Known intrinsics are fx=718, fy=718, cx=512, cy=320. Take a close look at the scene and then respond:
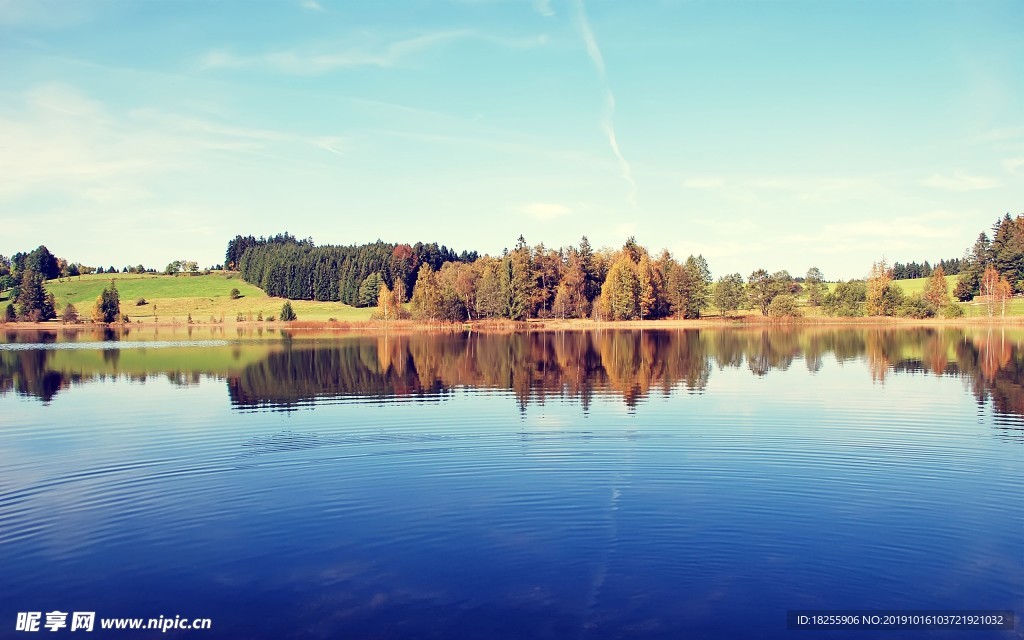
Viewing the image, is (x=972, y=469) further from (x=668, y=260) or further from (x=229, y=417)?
(x=668, y=260)

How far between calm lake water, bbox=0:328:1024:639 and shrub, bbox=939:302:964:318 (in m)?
114

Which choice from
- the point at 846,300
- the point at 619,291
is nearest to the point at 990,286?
the point at 846,300

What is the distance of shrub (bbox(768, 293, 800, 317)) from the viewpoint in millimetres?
147875

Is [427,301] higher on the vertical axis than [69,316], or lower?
higher

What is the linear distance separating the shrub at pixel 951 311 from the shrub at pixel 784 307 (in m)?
26.5

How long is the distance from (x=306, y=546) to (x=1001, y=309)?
158m

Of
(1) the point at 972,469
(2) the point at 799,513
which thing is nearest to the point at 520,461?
(2) the point at 799,513

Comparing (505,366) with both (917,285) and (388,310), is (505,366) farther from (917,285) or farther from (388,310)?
(917,285)

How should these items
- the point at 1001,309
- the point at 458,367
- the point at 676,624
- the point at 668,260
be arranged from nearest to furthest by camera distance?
1. the point at 676,624
2. the point at 458,367
3. the point at 1001,309
4. the point at 668,260

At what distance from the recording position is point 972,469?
858 inches

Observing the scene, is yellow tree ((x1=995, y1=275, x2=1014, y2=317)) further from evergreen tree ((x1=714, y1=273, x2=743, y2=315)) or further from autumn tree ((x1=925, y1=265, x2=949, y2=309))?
evergreen tree ((x1=714, y1=273, x2=743, y2=315))

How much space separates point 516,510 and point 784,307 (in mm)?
141755

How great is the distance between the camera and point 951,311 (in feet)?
456

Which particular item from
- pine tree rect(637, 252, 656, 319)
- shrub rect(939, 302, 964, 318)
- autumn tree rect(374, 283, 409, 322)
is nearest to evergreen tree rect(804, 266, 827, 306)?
shrub rect(939, 302, 964, 318)
